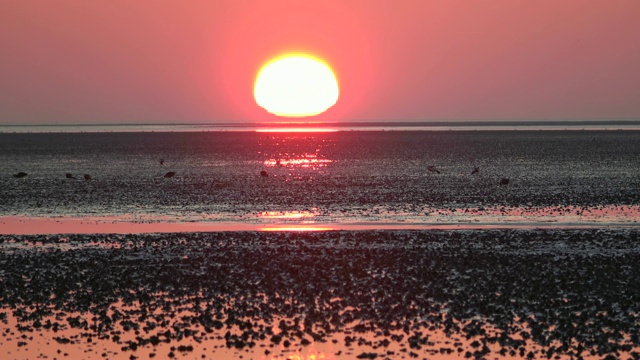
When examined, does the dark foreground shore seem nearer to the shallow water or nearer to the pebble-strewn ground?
the shallow water

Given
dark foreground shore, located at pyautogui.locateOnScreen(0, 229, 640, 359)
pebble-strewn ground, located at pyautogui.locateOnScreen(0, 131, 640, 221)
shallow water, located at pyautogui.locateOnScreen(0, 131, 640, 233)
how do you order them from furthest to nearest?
pebble-strewn ground, located at pyautogui.locateOnScreen(0, 131, 640, 221) < shallow water, located at pyautogui.locateOnScreen(0, 131, 640, 233) < dark foreground shore, located at pyautogui.locateOnScreen(0, 229, 640, 359)

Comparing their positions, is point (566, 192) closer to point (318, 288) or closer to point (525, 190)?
point (525, 190)

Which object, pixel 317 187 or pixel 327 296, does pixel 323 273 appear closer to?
pixel 327 296

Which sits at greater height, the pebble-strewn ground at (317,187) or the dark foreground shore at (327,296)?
the pebble-strewn ground at (317,187)

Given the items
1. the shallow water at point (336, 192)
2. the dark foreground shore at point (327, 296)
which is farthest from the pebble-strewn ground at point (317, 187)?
the dark foreground shore at point (327, 296)

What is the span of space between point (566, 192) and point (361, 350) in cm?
3479

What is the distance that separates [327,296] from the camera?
21.9 meters

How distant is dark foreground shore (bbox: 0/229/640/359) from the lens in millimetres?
17844

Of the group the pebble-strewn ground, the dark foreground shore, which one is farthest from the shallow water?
the dark foreground shore

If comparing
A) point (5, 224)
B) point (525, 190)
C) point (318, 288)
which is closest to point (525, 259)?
point (318, 288)

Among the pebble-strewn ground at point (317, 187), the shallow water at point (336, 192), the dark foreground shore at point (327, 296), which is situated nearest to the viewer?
the dark foreground shore at point (327, 296)

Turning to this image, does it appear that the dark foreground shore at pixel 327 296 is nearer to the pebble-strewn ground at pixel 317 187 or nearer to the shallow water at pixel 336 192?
the shallow water at pixel 336 192

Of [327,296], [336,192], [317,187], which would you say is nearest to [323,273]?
[327,296]

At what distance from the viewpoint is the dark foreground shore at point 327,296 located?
58.5 feet
